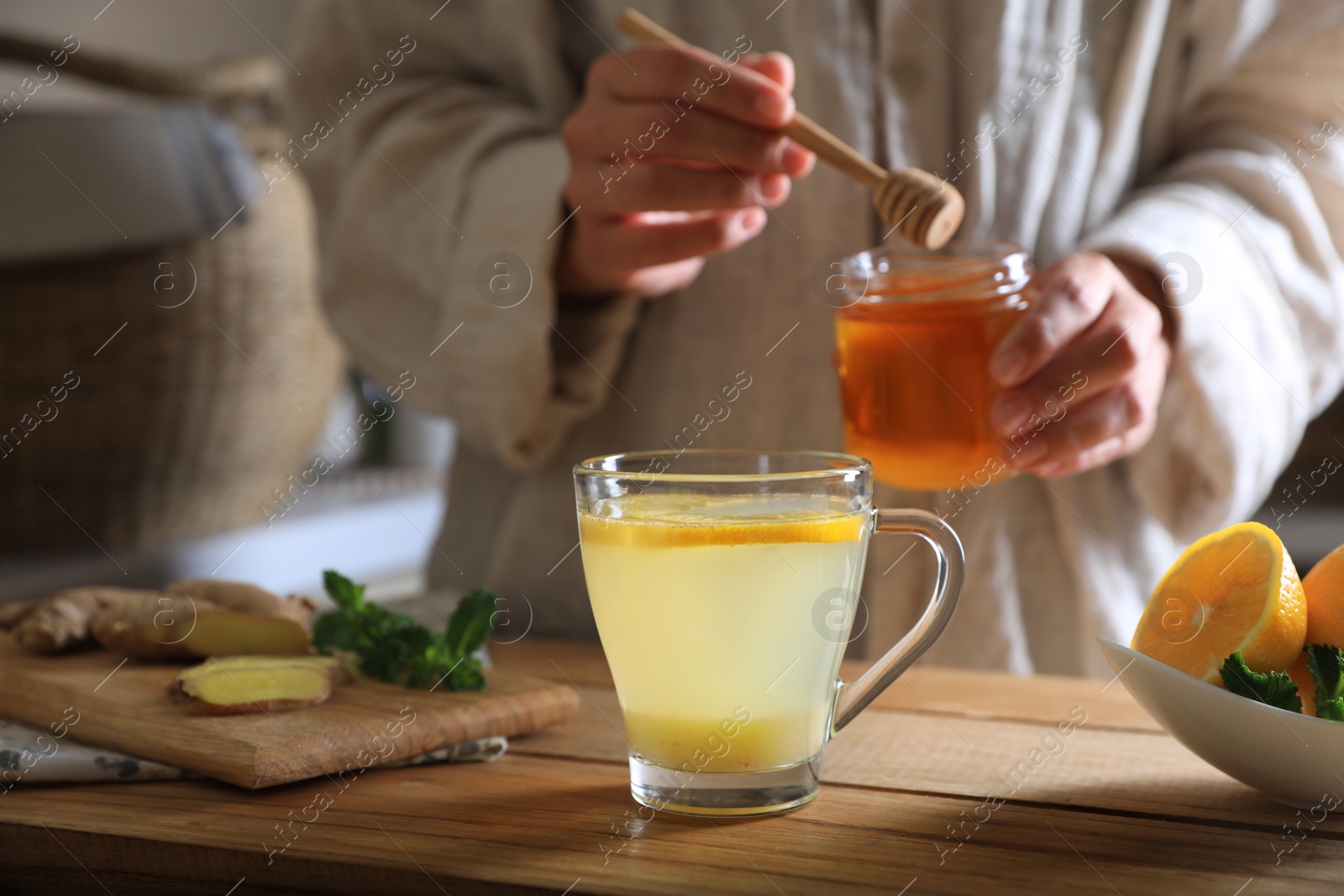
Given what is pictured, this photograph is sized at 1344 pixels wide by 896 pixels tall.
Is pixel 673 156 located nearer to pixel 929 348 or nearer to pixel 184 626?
pixel 929 348

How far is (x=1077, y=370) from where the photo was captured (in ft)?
2.83

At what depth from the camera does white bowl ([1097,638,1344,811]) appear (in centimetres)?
58

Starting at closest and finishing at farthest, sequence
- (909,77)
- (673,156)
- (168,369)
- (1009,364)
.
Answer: (1009,364), (673,156), (909,77), (168,369)

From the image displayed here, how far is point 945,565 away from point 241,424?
4.83 ft

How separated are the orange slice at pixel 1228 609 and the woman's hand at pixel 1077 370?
18 centimetres

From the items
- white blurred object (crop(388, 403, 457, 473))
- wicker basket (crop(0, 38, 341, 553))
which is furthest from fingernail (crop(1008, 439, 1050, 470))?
white blurred object (crop(388, 403, 457, 473))

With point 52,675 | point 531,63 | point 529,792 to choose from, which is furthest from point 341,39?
point 529,792

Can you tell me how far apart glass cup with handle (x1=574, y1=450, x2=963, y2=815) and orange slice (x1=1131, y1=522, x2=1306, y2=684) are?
119 millimetres

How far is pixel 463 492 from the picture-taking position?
1347 mm

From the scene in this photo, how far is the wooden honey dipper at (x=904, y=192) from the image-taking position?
0.77 meters

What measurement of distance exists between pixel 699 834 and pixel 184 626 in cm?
42

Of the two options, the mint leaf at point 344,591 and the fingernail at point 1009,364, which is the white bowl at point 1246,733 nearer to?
the fingernail at point 1009,364

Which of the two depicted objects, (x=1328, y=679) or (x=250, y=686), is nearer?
(x=1328, y=679)

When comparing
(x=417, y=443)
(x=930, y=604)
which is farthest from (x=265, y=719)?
(x=417, y=443)
